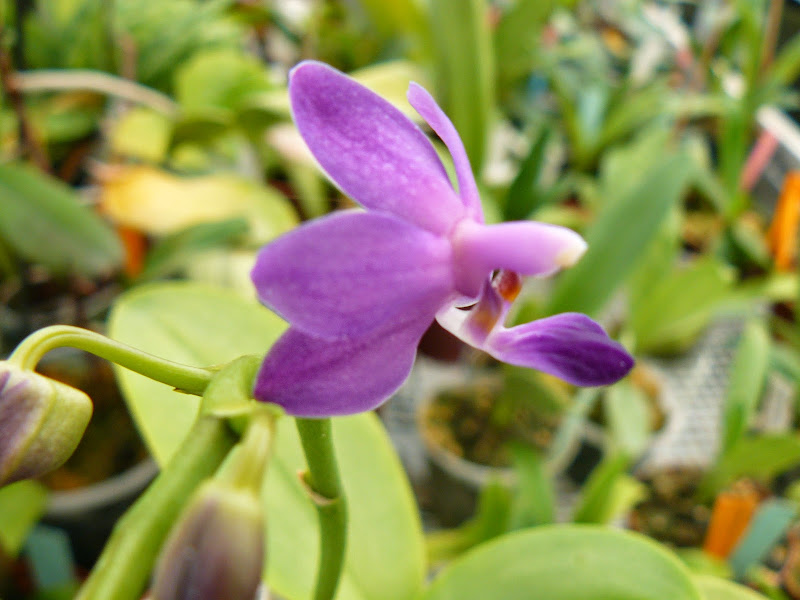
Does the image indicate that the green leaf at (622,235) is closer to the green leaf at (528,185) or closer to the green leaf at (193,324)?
the green leaf at (528,185)

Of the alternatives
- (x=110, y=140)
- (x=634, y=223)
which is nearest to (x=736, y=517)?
(x=634, y=223)

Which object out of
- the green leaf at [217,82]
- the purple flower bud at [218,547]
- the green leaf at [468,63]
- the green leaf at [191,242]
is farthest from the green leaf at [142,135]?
the purple flower bud at [218,547]

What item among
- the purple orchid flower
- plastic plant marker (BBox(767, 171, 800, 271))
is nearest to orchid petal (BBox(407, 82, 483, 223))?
the purple orchid flower

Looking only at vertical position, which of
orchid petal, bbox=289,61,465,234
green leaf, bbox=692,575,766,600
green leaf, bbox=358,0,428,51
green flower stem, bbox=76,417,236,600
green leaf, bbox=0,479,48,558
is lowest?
green leaf, bbox=0,479,48,558

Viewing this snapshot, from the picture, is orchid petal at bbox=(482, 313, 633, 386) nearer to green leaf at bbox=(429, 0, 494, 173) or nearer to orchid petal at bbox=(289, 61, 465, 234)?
orchid petal at bbox=(289, 61, 465, 234)

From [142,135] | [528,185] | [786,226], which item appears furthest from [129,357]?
[786,226]

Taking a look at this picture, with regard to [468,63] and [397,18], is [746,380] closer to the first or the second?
[468,63]
